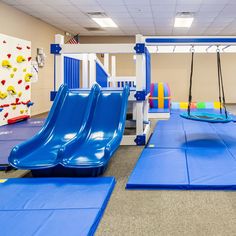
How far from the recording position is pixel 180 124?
22.6ft

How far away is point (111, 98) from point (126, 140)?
35.7 inches

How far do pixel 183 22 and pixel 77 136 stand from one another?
8.05 meters

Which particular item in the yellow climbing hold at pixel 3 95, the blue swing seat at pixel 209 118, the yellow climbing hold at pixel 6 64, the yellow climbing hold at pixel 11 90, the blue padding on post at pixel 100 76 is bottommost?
the blue swing seat at pixel 209 118

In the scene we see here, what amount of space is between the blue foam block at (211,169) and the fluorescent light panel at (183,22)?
259 inches

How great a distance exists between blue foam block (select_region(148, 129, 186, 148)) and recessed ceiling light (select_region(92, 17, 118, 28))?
539 cm

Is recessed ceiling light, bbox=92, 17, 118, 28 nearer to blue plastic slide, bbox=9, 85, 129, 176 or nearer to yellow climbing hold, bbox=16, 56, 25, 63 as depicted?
yellow climbing hold, bbox=16, 56, 25, 63

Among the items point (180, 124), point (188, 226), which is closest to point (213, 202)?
point (188, 226)

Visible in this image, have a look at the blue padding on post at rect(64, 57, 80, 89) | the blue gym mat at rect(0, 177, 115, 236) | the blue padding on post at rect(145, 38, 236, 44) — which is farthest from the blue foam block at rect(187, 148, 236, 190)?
the blue padding on post at rect(64, 57, 80, 89)

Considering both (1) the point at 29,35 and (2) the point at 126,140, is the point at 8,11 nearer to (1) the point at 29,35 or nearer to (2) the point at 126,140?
(1) the point at 29,35

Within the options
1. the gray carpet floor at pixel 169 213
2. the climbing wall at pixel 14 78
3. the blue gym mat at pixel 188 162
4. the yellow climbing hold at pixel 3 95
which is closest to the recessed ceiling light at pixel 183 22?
the climbing wall at pixel 14 78

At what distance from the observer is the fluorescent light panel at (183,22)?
966 centimetres

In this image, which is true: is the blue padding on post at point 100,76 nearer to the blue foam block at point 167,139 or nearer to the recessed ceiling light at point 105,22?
the blue foam block at point 167,139

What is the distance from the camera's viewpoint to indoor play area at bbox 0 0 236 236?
223cm

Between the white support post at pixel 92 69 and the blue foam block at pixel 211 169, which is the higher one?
the white support post at pixel 92 69
